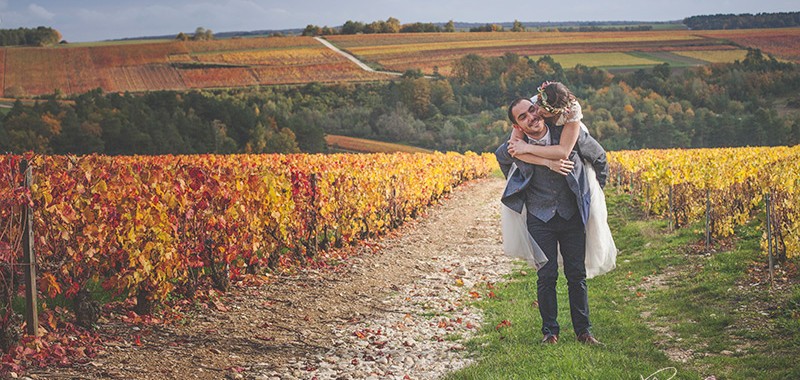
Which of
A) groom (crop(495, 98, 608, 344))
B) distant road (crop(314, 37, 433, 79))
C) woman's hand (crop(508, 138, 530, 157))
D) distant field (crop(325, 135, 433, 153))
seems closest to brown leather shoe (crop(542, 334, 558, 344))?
groom (crop(495, 98, 608, 344))

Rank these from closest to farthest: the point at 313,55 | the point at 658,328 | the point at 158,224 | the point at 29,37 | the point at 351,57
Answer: the point at 658,328, the point at 158,224, the point at 29,37, the point at 313,55, the point at 351,57

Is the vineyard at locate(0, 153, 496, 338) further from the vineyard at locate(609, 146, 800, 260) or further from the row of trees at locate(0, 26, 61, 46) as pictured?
the row of trees at locate(0, 26, 61, 46)

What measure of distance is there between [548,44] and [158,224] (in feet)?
344

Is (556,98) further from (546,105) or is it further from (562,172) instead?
(562,172)

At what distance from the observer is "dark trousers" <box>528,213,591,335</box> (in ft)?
20.3

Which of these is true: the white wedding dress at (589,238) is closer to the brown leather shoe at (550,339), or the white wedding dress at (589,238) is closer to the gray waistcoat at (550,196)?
the gray waistcoat at (550,196)

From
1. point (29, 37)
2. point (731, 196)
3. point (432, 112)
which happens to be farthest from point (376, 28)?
point (731, 196)

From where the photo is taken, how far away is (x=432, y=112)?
86.9 metres

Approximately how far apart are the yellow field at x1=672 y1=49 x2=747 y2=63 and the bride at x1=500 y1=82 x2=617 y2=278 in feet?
313

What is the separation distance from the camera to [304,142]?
223ft

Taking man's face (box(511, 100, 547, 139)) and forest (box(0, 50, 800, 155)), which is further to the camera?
forest (box(0, 50, 800, 155))

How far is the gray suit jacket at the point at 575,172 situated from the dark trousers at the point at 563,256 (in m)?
0.15

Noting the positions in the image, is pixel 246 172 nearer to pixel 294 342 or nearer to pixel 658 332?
pixel 294 342

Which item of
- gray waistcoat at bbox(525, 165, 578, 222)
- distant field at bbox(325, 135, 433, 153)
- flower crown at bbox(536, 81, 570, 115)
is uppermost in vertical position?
flower crown at bbox(536, 81, 570, 115)
